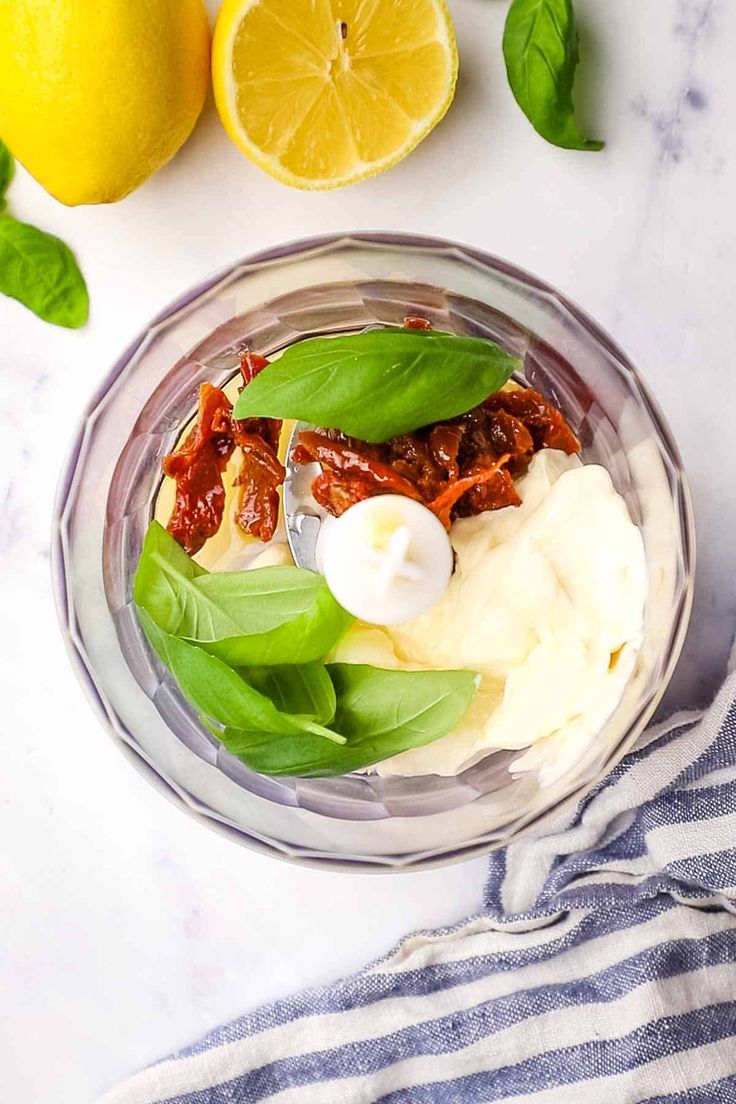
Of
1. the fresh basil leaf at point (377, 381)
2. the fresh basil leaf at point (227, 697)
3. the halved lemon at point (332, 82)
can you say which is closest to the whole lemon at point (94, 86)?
the halved lemon at point (332, 82)

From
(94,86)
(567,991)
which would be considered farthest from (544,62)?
(567,991)

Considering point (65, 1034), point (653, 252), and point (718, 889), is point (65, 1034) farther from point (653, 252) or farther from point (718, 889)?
point (653, 252)

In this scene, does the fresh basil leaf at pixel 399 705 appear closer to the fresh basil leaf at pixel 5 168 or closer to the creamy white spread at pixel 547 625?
the creamy white spread at pixel 547 625

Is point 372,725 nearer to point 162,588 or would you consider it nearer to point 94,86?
point 162,588

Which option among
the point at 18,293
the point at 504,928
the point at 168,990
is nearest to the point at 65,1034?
the point at 168,990

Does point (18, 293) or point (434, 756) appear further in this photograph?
point (18, 293)

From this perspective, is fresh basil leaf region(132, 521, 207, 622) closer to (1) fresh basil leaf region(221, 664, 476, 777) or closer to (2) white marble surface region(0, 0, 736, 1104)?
(1) fresh basil leaf region(221, 664, 476, 777)

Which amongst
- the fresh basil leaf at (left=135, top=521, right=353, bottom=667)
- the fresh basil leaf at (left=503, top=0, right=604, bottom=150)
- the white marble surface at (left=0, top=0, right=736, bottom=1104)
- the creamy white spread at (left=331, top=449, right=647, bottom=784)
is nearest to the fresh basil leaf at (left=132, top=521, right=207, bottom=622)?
the fresh basil leaf at (left=135, top=521, right=353, bottom=667)
